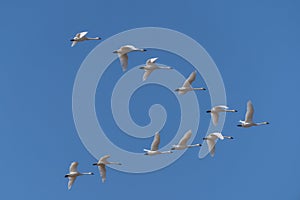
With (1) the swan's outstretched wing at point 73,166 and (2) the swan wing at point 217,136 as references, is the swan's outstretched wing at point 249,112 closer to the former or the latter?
(2) the swan wing at point 217,136

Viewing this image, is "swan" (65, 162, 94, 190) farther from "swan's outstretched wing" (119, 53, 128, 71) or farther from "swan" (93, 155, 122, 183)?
"swan's outstretched wing" (119, 53, 128, 71)

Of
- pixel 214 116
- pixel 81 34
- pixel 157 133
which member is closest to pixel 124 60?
→ pixel 81 34

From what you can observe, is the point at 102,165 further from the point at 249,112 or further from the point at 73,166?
the point at 249,112

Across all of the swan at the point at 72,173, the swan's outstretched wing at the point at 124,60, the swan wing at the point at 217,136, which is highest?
the swan's outstretched wing at the point at 124,60

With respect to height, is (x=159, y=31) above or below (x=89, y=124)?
above

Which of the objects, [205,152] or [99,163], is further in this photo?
[205,152]

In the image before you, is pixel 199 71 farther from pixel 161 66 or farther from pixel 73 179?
pixel 73 179

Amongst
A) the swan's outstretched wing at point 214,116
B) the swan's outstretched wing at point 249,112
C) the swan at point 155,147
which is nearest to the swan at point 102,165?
the swan at point 155,147

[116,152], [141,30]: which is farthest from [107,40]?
[116,152]

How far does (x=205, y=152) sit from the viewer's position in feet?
77.2

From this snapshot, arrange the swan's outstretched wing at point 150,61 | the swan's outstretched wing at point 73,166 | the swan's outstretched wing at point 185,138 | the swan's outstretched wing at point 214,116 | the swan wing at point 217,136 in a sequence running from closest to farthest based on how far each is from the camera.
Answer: the swan wing at point 217,136 → the swan's outstretched wing at point 150,61 → the swan's outstretched wing at point 214,116 → the swan's outstretched wing at point 185,138 → the swan's outstretched wing at point 73,166

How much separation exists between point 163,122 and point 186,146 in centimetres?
137

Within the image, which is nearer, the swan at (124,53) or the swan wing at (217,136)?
the swan wing at (217,136)

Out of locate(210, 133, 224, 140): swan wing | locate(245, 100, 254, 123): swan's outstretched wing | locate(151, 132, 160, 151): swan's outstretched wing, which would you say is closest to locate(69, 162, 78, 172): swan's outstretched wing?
locate(151, 132, 160, 151): swan's outstretched wing
